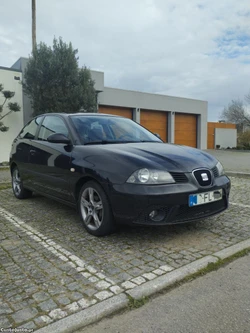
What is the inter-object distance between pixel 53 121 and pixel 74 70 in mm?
10669

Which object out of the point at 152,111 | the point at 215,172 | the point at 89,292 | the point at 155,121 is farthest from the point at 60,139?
the point at 155,121

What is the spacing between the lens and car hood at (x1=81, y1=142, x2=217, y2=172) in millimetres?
3244

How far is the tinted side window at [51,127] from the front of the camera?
434 cm

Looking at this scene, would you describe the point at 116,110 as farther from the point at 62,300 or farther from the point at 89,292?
the point at 62,300

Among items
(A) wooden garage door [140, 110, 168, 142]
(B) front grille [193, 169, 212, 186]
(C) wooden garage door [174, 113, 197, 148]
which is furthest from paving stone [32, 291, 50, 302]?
(C) wooden garage door [174, 113, 197, 148]

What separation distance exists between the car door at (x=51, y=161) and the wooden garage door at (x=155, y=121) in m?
17.2

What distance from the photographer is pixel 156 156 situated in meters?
3.42

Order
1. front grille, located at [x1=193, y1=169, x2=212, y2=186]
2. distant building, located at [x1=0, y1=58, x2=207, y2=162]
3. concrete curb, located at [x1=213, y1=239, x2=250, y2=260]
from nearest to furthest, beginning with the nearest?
concrete curb, located at [x1=213, y1=239, x2=250, y2=260], front grille, located at [x1=193, y1=169, x2=212, y2=186], distant building, located at [x1=0, y1=58, x2=207, y2=162]

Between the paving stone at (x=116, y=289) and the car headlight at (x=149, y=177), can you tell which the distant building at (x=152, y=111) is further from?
the paving stone at (x=116, y=289)

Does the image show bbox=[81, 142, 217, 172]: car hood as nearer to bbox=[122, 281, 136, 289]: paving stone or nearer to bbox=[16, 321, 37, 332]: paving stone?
bbox=[122, 281, 136, 289]: paving stone

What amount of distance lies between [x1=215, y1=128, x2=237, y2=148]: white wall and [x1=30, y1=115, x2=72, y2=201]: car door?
1073 inches

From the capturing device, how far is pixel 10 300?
7.45 feet

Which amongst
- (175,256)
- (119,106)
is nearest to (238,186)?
(175,256)

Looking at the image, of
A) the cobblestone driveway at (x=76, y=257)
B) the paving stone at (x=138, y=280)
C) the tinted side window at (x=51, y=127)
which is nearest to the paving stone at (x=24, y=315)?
the cobblestone driveway at (x=76, y=257)
